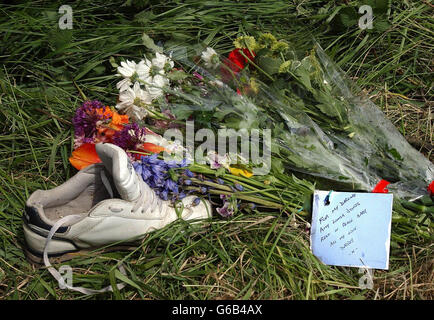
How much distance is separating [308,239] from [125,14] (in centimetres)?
111

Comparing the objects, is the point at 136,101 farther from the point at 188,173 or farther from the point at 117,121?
the point at 188,173

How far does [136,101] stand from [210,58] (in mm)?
262

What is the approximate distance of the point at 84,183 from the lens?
1.43 m

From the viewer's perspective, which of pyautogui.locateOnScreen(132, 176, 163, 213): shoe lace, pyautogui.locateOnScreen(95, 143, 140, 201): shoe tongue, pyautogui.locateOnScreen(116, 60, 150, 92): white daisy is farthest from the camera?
pyautogui.locateOnScreen(116, 60, 150, 92): white daisy

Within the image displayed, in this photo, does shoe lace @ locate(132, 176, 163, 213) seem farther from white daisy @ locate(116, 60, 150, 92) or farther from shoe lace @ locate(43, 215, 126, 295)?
white daisy @ locate(116, 60, 150, 92)

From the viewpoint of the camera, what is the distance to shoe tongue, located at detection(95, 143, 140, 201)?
4.11 feet

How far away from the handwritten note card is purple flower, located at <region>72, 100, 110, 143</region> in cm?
70

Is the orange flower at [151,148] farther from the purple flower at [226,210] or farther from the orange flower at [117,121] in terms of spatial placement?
the purple flower at [226,210]

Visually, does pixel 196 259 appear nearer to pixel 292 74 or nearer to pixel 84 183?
pixel 84 183

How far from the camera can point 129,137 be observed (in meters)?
1.40

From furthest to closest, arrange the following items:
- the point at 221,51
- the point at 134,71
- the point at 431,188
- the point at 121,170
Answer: the point at 221,51 → the point at 134,71 → the point at 431,188 → the point at 121,170

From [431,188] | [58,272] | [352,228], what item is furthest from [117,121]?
[431,188]

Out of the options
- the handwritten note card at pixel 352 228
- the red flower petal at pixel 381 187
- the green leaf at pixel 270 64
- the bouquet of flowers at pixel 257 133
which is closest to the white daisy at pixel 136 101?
the bouquet of flowers at pixel 257 133

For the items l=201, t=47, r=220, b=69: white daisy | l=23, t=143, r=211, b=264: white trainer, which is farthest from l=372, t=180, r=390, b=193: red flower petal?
l=201, t=47, r=220, b=69: white daisy
